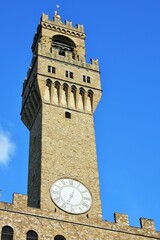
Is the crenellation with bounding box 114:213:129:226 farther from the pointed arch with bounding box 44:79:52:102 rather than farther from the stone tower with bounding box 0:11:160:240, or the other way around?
the pointed arch with bounding box 44:79:52:102

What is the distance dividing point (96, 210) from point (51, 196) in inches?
124

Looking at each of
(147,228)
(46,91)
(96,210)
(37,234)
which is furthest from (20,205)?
(46,91)

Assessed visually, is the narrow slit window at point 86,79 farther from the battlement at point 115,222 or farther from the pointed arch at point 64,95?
the battlement at point 115,222

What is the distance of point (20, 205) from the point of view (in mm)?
30359

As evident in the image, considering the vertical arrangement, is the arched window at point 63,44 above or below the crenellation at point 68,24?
below

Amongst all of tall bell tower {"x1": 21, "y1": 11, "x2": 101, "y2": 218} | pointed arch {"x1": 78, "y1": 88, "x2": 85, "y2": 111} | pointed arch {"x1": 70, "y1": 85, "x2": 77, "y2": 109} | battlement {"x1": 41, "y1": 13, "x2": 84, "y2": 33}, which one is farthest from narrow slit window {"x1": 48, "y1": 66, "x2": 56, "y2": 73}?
battlement {"x1": 41, "y1": 13, "x2": 84, "y2": 33}

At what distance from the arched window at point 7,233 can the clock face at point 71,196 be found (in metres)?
4.01

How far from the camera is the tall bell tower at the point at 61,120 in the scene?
32906mm

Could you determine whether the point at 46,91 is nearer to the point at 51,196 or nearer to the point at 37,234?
the point at 51,196

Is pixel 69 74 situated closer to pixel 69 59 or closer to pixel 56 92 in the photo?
pixel 69 59

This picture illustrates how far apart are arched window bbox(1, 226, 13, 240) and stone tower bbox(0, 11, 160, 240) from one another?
0.15 feet

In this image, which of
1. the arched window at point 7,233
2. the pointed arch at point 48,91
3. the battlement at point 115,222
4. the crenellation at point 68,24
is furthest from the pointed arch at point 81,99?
Result: the arched window at point 7,233

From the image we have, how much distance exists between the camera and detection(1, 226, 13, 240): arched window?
28797 millimetres

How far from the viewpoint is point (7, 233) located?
29.0 metres
